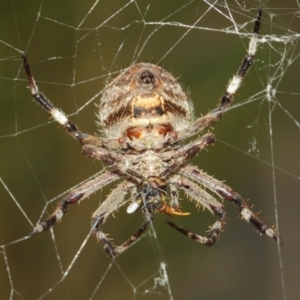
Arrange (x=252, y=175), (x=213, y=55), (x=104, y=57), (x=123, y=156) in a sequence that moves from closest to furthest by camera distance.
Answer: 1. (x=123, y=156)
2. (x=104, y=57)
3. (x=213, y=55)
4. (x=252, y=175)

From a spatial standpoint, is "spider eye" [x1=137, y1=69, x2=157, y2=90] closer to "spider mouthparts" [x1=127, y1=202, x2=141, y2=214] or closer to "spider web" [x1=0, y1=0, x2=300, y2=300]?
"spider mouthparts" [x1=127, y1=202, x2=141, y2=214]

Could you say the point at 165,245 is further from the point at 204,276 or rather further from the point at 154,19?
the point at 154,19

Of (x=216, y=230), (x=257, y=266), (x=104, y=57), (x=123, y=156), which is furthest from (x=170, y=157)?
(x=257, y=266)

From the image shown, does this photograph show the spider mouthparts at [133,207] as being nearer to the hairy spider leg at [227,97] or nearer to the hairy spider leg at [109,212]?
the hairy spider leg at [109,212]

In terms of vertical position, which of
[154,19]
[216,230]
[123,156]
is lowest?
[216,230]

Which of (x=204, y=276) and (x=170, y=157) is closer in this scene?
(x=170, y=157)
